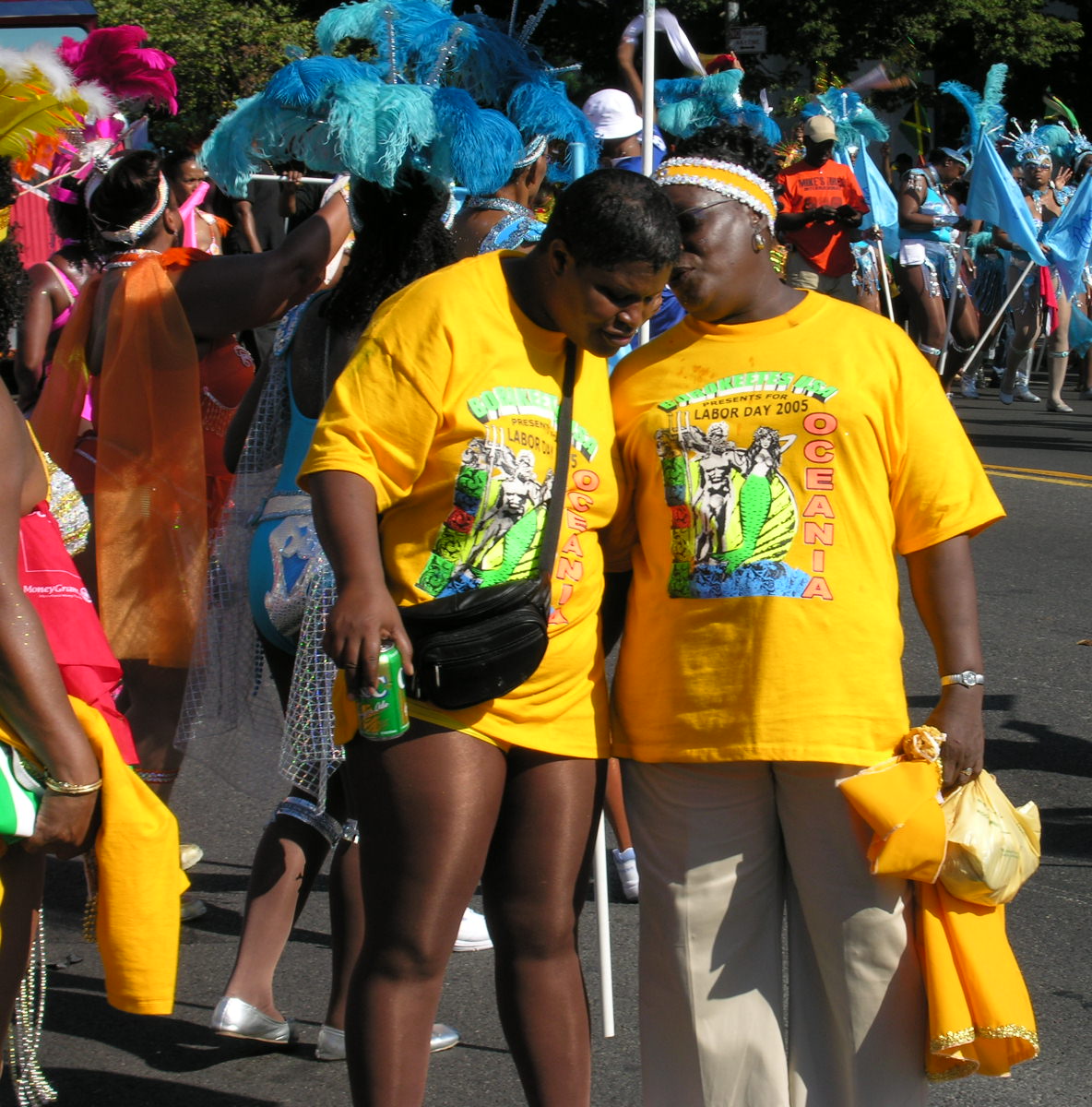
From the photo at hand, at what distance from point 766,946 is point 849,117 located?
12.1m

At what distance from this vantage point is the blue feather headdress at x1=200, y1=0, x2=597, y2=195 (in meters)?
3.13

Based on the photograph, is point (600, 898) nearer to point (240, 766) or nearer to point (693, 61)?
point (240, 766)

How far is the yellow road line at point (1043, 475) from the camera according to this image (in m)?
10.5

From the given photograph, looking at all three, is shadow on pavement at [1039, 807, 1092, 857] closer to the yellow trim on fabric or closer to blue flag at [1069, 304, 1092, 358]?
the yellow trim on fabric

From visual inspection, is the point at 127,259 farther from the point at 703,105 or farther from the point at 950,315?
the point at 950,315

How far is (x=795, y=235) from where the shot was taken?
11.5 metres

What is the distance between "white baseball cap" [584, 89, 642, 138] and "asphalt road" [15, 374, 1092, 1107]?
A: 104 inches

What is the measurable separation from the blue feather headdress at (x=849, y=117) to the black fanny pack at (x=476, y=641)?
1180 cm

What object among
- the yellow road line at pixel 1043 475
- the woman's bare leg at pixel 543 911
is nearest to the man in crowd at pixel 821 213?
the yellow road line at pixel 1043 475

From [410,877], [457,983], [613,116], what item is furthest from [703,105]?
[410,877]

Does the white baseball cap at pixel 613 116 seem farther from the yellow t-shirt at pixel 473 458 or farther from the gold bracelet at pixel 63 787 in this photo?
the gold bracelet at pixel 63 787

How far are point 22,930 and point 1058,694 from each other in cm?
454

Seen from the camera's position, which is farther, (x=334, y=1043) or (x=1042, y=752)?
(x=1042, y=752)

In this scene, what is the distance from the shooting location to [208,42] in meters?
17.0
